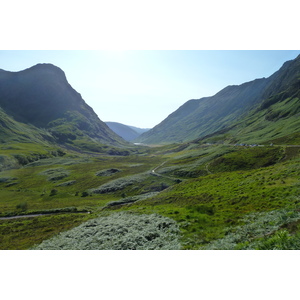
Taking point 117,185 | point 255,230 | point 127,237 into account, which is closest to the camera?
point 255,230

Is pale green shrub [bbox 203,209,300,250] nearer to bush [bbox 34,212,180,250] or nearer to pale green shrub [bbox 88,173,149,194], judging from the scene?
bush [bbox 34,212,180,250]

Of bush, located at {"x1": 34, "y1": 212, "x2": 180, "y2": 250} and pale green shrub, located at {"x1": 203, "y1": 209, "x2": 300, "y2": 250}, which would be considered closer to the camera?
pale green shrub, located at {"x1": 203, "y1": 209, "x2": 300, "y2": 250}

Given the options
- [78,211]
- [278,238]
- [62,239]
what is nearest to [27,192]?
[78,211]

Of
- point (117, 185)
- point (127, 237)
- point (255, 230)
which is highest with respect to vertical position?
point (255, 230)

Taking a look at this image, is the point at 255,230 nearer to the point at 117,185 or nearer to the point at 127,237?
the point at 127,237

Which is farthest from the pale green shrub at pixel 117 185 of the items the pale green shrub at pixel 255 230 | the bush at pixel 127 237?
the pale green shrub at pixel 255 230

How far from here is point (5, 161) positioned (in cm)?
16600

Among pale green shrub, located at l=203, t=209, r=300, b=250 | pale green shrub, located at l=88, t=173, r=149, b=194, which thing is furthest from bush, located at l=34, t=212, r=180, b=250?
pale green shrub, located at l=88, t=173, r=149, b=194

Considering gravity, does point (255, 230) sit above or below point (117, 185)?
above

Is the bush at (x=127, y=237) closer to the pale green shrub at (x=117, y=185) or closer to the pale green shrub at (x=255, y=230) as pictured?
the pale green shrub at (x=255, y=230)

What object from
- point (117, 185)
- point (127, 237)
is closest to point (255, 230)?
point (127, 237)

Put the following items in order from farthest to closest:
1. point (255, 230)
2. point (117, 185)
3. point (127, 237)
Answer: point (117, 185), point (127, 237), point (255, 230)

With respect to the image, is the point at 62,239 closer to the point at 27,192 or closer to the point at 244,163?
the point at 244,163

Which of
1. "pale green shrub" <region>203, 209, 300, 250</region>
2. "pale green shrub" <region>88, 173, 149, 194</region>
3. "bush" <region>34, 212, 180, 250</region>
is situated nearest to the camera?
"pale green shrub" <region>203, 209, 300, 250</region>
